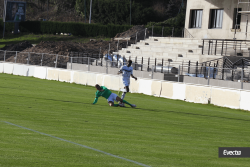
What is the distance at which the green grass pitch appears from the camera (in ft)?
25.1

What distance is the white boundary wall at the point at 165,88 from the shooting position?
2045cm

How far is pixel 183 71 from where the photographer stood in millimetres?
26672

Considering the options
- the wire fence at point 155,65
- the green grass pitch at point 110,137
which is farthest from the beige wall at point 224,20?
the green grass pitch at point 110,137

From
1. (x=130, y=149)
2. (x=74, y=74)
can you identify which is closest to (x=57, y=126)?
(x=130, y=149)

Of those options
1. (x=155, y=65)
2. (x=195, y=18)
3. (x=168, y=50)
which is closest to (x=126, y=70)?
(x=155, y=65)

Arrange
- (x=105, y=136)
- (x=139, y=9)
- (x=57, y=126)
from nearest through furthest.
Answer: (x=105, y=136), (x=57, y=126), (x=139, y=9)

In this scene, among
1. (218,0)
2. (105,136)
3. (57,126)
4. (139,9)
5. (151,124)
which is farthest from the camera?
(139,9)

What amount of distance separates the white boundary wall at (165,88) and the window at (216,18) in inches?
752

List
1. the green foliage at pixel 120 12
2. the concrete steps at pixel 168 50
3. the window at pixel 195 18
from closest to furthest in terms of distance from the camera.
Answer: the concrete steps at pixel 168 50
the window at pixel 195 18
the green foliage at pixel 120 12

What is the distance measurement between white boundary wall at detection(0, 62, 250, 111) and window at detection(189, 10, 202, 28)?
63.9 feet

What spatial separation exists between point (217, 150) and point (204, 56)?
26.7 meters

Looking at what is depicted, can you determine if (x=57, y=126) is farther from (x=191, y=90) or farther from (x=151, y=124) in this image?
(x=191, y=90)

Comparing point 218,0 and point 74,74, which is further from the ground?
point 218,0

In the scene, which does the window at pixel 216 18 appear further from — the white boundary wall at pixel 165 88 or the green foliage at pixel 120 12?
the green foliage at pixel 120 12
